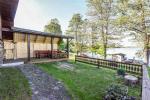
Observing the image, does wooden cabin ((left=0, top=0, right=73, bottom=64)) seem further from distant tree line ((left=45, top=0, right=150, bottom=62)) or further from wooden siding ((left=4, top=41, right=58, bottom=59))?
distant tree line ((left=45, top=0, right=150, bottom=62))

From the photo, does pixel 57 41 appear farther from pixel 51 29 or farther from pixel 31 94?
pixel 51 29

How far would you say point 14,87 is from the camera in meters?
6.58

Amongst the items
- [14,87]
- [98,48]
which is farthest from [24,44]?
[98,48]

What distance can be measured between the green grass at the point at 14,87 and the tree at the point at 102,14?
43.6 feet

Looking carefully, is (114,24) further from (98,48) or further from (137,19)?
(98,48)

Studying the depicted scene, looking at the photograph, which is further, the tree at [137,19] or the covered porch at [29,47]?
the tree at [137,19]

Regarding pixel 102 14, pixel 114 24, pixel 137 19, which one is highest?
pixel 102 14

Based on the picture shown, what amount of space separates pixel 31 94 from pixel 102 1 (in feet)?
53.4

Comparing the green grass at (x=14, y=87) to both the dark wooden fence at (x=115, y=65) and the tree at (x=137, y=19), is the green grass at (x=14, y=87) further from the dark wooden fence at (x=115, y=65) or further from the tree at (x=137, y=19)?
the tree at (x=137, y=19)

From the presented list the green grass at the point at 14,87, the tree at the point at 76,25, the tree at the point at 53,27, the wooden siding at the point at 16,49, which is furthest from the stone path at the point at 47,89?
the tree at the point at 53,27

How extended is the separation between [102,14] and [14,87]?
1578 cm

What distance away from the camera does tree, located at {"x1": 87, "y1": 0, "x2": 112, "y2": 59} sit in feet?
62.3

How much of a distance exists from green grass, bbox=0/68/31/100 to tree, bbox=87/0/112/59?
13294mm

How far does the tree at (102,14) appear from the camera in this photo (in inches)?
748
